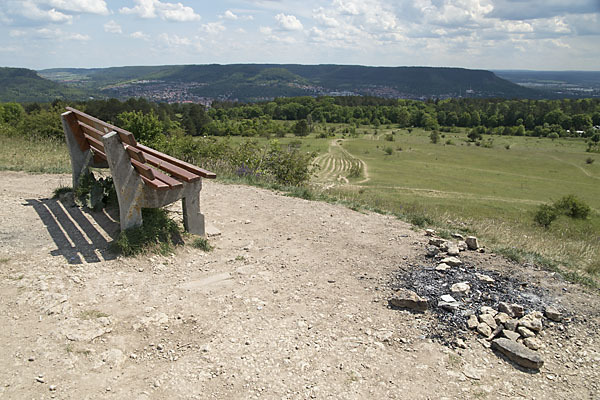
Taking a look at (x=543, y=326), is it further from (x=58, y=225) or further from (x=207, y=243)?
(x=58, y=225)

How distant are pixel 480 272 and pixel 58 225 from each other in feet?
18.7

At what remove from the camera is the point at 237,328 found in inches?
152

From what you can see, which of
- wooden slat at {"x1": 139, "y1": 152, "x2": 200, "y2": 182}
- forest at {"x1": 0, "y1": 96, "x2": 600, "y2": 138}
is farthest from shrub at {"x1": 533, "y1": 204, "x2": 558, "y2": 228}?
forest at {"x1": 0, "y1": 96, "x2": 600, "y2": 138}

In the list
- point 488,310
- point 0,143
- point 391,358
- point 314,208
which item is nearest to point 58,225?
point 314,208

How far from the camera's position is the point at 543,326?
4.15m

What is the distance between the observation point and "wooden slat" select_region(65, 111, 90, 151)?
6.72 metres

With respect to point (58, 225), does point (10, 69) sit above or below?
above

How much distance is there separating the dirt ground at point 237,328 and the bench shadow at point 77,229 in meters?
0.03

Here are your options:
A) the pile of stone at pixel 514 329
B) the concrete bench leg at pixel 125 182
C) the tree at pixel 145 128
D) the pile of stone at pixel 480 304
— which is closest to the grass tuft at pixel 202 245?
the concrete bench leg at pixel 125 182

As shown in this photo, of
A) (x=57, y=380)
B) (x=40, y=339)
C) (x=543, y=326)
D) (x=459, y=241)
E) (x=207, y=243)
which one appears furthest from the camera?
(x=459, y=241)

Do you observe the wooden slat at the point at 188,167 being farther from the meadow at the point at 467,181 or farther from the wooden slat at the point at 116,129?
the meadow at the point at 467,181

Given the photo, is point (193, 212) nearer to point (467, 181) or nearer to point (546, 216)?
point (546, 216)

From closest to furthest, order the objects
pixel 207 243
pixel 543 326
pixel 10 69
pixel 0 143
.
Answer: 1. pixel 543 326
2. pixel 207 243
3. pixel 0 143
4. pixel 10 69

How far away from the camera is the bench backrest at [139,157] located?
4762mm
